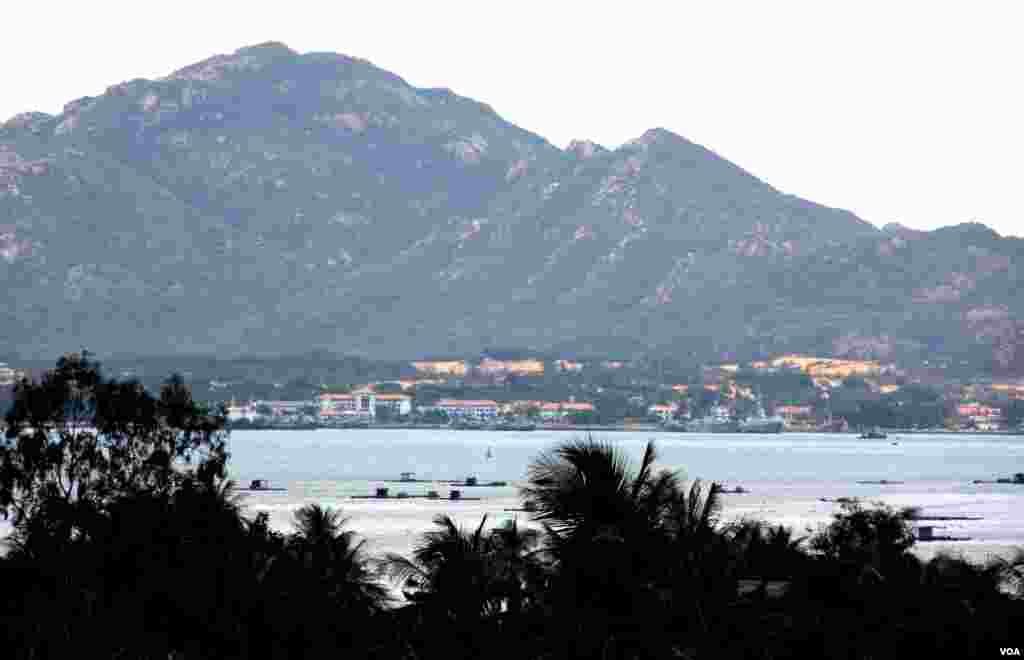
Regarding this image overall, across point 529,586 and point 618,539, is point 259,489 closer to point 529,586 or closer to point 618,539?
point 529,586

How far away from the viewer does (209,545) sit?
41.1m

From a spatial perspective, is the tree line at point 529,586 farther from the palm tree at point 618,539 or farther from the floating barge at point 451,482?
the floating barge at point 451,482

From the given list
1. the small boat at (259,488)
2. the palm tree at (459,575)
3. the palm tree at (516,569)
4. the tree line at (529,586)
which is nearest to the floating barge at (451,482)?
the small boat at (259,488)

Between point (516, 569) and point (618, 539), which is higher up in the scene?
point (618, 539)

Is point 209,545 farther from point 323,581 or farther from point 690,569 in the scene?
point 690,569

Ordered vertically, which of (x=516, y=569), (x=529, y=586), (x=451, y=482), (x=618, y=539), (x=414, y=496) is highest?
(x=618, y=539)

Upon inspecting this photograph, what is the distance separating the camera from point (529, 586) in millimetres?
32031

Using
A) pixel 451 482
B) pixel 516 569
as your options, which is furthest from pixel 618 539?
pixel 451 482

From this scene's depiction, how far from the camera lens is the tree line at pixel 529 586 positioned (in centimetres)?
2914

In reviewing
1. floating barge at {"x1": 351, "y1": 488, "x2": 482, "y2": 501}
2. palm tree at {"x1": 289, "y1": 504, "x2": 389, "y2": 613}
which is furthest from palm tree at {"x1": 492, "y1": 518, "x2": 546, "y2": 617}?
floating barge at {"x1": 351, "y1": 488, "x2": 482, "y2": 501}

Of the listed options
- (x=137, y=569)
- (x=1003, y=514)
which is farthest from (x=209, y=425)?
(x=1003, y=514)

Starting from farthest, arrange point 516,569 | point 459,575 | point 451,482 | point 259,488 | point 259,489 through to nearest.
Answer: point 451,482
point 259,488
point 259,489
point 459,575
point 516,569

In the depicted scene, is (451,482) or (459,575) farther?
(451,482)

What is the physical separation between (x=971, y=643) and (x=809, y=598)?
11.0ft
